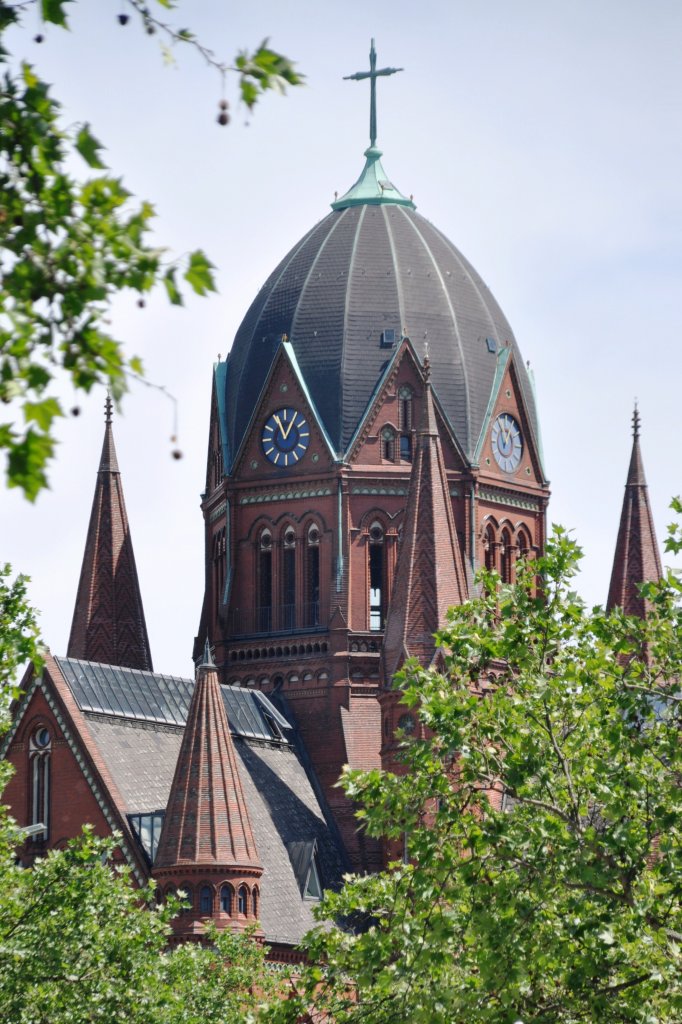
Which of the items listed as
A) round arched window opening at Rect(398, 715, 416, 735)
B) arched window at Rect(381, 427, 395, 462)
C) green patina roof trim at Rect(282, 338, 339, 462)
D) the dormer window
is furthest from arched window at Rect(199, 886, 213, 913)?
arched window at Rect(381, 427, 395, 462)

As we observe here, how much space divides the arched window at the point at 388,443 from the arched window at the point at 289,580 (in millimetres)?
4104

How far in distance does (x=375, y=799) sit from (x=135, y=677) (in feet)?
125

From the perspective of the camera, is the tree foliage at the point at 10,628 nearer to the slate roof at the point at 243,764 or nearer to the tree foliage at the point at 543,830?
the tree foliage at the point at 543,830

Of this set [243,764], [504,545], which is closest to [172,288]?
[243,764]

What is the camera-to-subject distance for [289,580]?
79.9 m

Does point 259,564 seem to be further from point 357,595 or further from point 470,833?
point 470,833

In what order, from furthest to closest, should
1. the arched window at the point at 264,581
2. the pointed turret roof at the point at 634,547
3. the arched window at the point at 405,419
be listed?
1. the pointed turret roof at the point at 634,547
2. the arched window at the point at 264,581
3. the arched window at the point at 405,419

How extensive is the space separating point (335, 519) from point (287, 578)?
283cm

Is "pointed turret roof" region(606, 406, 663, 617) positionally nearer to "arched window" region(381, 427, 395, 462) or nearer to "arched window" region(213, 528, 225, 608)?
"arched window" region(381, 427, 395, 462)

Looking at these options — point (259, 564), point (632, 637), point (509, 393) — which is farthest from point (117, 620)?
point (632, 637)

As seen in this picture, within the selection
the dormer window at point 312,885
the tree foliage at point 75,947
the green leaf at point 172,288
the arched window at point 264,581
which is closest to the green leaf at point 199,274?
the green leaf at point 172,288

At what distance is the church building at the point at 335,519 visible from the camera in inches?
2869

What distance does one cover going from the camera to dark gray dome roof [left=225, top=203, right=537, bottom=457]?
80.1 m

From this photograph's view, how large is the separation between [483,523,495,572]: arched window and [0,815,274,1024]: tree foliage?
34.8 m
